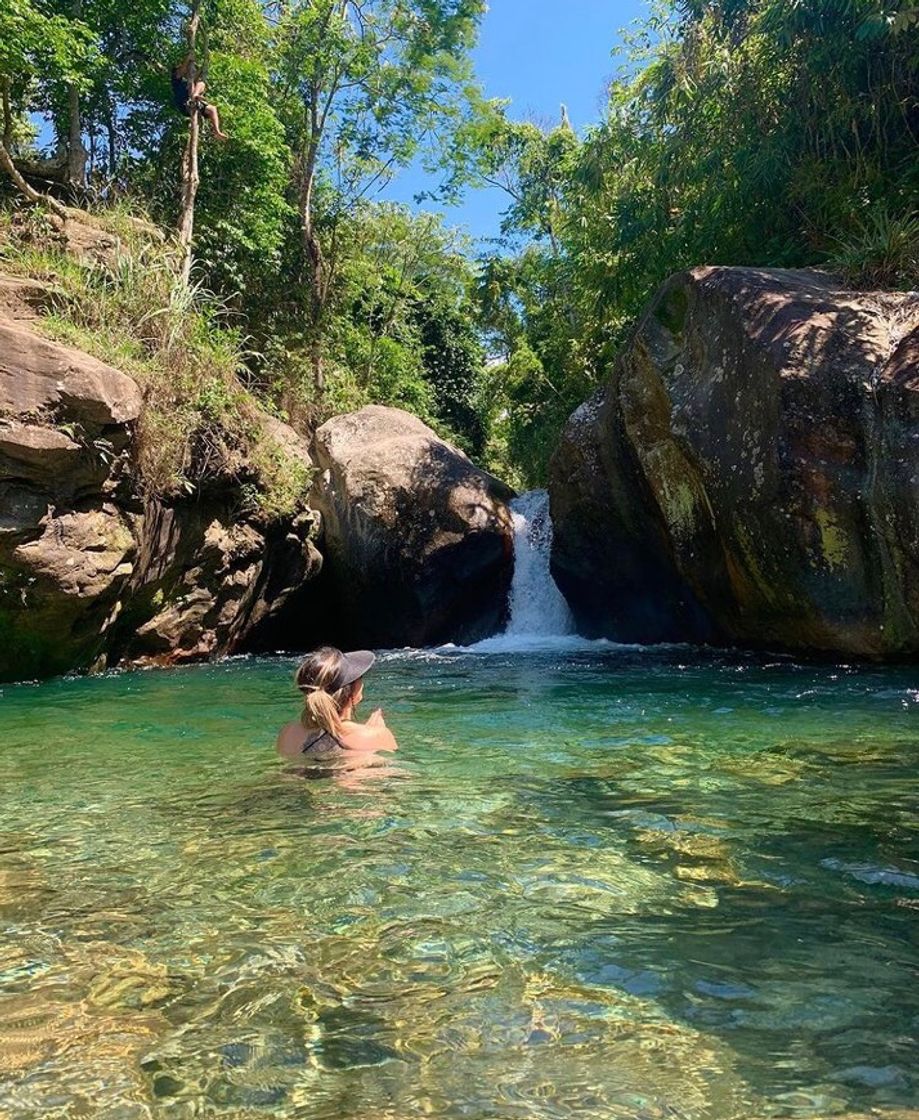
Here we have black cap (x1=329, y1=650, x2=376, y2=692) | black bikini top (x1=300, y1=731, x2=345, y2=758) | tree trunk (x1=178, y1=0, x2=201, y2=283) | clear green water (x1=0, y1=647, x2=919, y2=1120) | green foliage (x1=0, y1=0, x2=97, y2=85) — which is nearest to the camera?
clear green water (x1=0, y1=647, x2=919, y2=1120)

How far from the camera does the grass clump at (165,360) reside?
11680mm

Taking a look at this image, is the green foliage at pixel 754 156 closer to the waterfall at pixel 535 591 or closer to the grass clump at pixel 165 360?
the waterfall at pixel 535 591

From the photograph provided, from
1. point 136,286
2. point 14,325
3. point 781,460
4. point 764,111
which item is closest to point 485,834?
point 781,460

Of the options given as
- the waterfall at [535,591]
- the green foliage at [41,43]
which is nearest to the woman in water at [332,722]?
the waterfall at [535,591]

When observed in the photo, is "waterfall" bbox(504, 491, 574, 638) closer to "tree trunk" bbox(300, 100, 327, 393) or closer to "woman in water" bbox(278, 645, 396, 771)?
"tree trunk" bbox(300, 100, 327, 393)

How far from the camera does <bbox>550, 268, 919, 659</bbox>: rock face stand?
31.8ft

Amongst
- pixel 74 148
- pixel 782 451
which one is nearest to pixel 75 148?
pixel 74 148

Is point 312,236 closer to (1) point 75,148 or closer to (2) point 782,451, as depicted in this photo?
(1) point 75,148

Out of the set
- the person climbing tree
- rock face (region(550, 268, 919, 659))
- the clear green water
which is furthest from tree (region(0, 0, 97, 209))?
the clear green water

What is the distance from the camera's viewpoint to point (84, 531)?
10.4 metres

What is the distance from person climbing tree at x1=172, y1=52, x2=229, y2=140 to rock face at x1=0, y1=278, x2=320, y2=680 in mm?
5545

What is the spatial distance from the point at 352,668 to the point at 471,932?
228 cm

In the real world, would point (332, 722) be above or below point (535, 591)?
below

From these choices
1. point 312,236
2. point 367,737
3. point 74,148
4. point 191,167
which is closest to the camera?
point 367,737
